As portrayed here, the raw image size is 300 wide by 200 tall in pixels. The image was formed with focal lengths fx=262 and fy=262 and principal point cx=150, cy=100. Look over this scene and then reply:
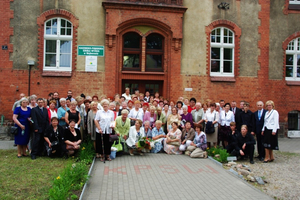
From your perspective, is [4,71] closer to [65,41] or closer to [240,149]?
[65,41]

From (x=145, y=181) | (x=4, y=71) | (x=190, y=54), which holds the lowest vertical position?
(x=145, y=181)

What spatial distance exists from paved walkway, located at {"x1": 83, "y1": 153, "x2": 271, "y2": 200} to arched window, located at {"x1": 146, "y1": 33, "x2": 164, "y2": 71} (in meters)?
6.98

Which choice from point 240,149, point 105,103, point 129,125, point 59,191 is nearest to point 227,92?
point 240,149

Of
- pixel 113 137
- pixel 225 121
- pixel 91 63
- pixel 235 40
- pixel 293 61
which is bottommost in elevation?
pixel 113 137

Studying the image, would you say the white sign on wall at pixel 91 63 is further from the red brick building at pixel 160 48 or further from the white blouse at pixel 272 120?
the white blouse at pixel 272 120

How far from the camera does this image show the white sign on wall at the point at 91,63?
530 inches

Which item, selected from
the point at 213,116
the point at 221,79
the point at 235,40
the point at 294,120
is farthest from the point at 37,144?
the point at 294,120

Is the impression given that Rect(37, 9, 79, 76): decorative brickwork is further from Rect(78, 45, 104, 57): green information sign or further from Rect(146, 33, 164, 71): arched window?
Rect(146, 33, 164, 71): arched window

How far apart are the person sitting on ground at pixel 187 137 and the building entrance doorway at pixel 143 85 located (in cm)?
507

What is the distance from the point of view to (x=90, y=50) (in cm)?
1349

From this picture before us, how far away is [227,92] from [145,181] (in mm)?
9514

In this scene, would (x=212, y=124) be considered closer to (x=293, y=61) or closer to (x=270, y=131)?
(x=270, y=131)

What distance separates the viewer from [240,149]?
906 centimetres

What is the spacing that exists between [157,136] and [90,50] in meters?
6.21
